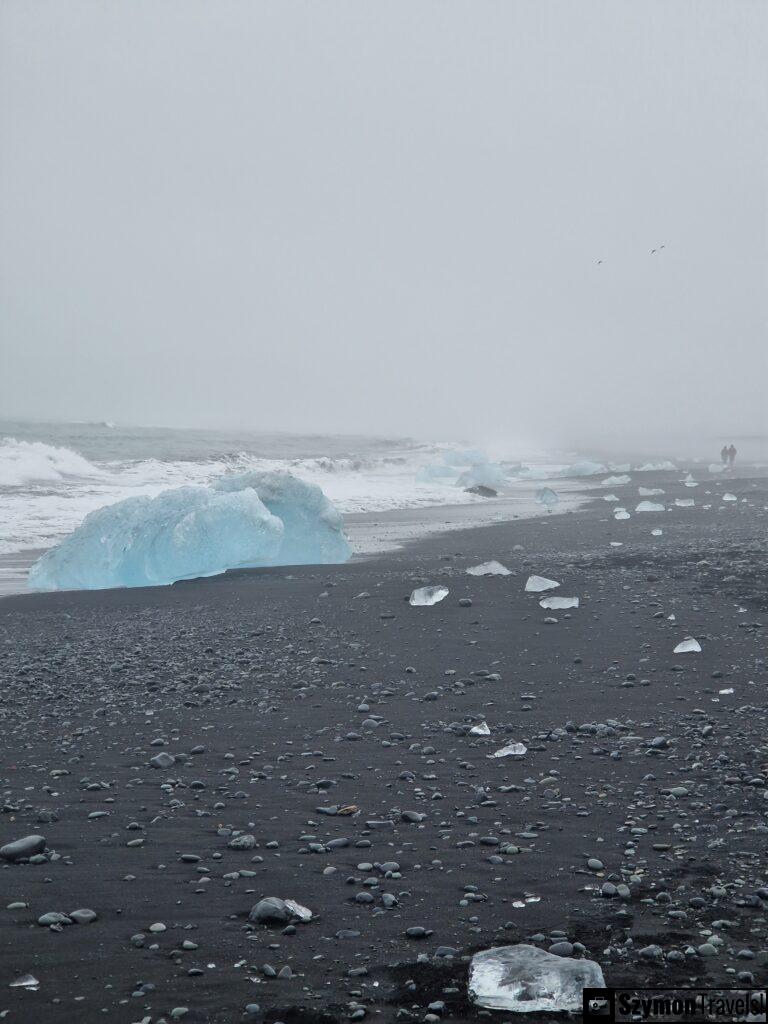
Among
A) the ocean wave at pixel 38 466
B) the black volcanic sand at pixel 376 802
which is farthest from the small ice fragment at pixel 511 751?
the ocean wave at pixel 38 466

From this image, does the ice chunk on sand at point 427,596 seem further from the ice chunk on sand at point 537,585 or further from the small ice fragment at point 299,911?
the small ice fragment at point 299,911

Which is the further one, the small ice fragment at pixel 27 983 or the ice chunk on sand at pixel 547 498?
the ice chunk on sand at pixel 547 498

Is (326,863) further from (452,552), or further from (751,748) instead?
(452,552)

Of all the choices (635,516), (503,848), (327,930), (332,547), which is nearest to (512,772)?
(503,848)

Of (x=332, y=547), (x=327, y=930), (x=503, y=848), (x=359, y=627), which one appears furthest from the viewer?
(x=332, y=547)

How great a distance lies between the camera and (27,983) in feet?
8.95

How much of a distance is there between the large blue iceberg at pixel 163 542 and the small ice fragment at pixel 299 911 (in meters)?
8.00

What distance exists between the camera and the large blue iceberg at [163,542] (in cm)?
1070

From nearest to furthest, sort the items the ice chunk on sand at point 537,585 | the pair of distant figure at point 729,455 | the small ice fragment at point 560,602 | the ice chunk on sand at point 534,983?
the ice chunk on sand at point 534,983, the small ice fragment at point 560,602, the ice chunk on sand at point 537,585, the pair of distant figure at point 729,455

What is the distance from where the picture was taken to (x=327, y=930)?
9.96ft

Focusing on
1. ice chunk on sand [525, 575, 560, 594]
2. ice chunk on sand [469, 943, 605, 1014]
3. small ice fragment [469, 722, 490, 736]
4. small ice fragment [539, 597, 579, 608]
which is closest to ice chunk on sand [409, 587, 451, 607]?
ice chunk on sand [525, 575, 560, 594]

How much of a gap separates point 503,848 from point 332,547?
8.42 meters

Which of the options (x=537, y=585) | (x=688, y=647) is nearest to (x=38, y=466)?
(x=537, y=585)

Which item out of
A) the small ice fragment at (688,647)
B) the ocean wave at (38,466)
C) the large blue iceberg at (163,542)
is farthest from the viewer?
the ocean wave at (38,466)
